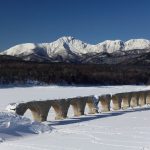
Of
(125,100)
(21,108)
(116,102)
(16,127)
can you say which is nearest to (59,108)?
(21,108)

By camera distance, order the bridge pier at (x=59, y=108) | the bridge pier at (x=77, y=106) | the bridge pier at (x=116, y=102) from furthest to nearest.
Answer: the bridge pier at (x=116, y=102) → the bridge pier at (x=77, y=106) → the bridge pier at (x=59, y=108)

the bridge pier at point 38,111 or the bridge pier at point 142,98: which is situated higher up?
the bridge pier at point 142,98

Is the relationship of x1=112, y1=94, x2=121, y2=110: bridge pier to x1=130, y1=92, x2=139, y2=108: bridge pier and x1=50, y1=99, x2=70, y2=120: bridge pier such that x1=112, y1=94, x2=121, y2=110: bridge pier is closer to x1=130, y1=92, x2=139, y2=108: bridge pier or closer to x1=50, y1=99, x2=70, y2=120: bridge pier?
x1=130, y1=92, x2=139, y2=108: bridge pier

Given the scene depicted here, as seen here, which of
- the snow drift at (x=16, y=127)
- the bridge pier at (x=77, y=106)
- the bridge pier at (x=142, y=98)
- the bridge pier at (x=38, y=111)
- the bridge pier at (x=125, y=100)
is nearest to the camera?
the snow drift at (x=16, y=127)

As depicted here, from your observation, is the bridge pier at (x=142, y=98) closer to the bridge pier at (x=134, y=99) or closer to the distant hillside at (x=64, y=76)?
the bridge pier at (x=134, y=99)

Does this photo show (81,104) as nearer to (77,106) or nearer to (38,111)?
(77,106)

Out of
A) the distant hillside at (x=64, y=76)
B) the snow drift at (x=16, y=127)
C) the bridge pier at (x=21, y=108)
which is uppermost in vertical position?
the distant hillside at (x=64, y=76)

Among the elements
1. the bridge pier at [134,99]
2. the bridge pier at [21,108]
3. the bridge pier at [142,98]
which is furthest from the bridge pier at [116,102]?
the bridge pier at [21,108]

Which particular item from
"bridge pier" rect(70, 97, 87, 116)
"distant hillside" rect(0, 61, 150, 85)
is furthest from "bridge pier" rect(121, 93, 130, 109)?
"distant hillside" rect(0, 61, 150, 85)

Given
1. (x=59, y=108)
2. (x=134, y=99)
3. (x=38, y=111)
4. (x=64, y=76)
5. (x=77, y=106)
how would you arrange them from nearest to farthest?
(x=38, y=111), (x=59, y=108), (x=77, y=106), (x=134, y=99), (x=64, y=76)

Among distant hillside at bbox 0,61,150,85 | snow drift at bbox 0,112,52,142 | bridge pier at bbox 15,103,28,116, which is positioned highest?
distant hillside at bbox 0,61,150,85

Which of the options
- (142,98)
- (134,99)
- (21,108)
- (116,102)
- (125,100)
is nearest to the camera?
(21,108)

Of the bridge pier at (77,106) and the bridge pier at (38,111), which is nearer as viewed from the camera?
the bridge pier at (38,111)

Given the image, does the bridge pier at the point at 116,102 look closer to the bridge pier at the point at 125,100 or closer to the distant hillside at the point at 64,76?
the bridge pier at the point at 125,100
